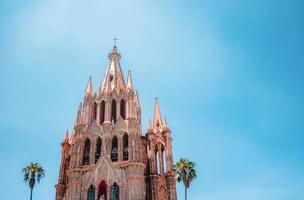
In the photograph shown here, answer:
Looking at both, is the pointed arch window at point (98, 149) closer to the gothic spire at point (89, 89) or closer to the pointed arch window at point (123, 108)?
the pointed arch window at point (123, 108)

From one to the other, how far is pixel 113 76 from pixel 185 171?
1936 centimetres

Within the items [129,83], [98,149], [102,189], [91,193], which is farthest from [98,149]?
[129,83]

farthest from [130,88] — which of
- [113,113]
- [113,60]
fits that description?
[113,60]

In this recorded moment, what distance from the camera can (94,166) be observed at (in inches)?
1758

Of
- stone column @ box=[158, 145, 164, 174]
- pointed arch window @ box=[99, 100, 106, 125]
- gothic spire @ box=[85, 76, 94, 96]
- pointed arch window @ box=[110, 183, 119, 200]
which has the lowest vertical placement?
pointed arch window @ box=[110, 183, 119, 200]

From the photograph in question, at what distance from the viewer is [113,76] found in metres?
55.9

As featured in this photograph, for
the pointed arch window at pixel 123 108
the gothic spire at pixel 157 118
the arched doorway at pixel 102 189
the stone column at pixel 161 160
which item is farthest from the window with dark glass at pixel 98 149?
the gothic spire at pixel 157 118

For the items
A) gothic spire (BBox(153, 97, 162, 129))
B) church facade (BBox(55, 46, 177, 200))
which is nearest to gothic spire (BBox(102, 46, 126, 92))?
church facade (BBox(55, 46, 177, 200))

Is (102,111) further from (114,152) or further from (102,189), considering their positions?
(102,189)

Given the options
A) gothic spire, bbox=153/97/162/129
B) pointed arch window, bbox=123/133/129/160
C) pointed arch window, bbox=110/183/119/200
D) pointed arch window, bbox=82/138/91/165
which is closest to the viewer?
pointed arch window, bbox=110/183/119/200

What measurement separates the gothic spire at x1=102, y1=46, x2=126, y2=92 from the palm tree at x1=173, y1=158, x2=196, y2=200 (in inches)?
578

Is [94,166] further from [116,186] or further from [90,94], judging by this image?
[90,94]

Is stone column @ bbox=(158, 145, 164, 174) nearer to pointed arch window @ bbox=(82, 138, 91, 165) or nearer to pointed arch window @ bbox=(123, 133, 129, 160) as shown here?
pointed arch window @ bbox=(123, 133, 129, 160)

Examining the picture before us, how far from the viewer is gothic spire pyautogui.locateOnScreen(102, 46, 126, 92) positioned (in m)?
53.8
